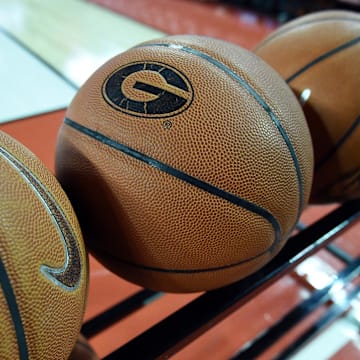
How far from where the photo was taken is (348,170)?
3.04ft

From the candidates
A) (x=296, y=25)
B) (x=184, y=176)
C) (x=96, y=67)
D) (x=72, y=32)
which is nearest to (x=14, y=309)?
(x=184, y=176)

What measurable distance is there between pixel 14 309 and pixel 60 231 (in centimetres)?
12

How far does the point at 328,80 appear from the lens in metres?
0.87

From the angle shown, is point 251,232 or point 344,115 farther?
point 344,115

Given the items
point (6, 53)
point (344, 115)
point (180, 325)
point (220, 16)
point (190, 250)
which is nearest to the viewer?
point (190, 250)

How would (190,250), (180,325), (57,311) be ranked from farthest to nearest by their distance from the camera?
1. (180,325)
2. (190,250)
3. (57,311)

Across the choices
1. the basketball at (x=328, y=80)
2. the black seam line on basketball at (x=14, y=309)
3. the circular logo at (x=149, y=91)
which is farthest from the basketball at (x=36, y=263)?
the basketball at (x=328, y=80)

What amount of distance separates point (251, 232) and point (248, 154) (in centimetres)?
12

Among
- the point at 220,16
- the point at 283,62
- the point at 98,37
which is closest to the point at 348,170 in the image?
the point at 283,62

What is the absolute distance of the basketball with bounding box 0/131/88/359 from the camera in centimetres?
51

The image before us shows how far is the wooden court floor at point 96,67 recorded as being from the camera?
1.24 meters

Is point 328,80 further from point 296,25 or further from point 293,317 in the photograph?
point 293,317

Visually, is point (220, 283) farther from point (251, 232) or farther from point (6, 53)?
point (6, 53)

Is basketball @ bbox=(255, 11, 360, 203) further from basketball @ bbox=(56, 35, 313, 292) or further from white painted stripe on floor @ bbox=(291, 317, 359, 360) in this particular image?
white painted stripe on floor @ bbox=(291, 317, 359, 360)
